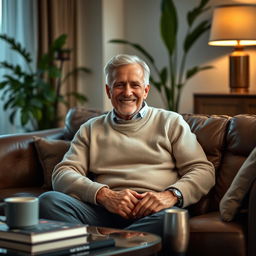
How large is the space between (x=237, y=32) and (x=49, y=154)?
1.99 m

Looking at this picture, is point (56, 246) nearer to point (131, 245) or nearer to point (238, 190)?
point (131, 245)

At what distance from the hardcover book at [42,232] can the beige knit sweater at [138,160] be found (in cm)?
75

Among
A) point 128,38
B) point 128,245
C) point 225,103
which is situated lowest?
point 128,245

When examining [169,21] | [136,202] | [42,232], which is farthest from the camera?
[169,21]

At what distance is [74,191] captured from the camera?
111 inches

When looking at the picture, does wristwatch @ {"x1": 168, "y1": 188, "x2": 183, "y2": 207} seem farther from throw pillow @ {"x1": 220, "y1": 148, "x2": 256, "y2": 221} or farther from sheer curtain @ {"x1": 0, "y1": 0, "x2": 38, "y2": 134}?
sheer curtain @ {"x1": 0, "y1": 0, "x2": 38, "y2": 134}

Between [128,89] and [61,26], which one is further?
[61,26]

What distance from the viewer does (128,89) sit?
2.97 m

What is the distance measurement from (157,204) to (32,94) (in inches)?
111

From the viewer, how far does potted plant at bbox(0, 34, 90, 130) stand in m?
5.10

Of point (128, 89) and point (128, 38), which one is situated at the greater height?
point (128, 38)

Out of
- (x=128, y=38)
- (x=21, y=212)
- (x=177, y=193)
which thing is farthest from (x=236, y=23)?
(x=21, y=212)

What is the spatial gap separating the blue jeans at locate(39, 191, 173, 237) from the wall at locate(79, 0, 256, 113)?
3.04 metres

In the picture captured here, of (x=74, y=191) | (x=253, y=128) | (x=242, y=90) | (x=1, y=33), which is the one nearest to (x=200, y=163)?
(x=253, y=128)
